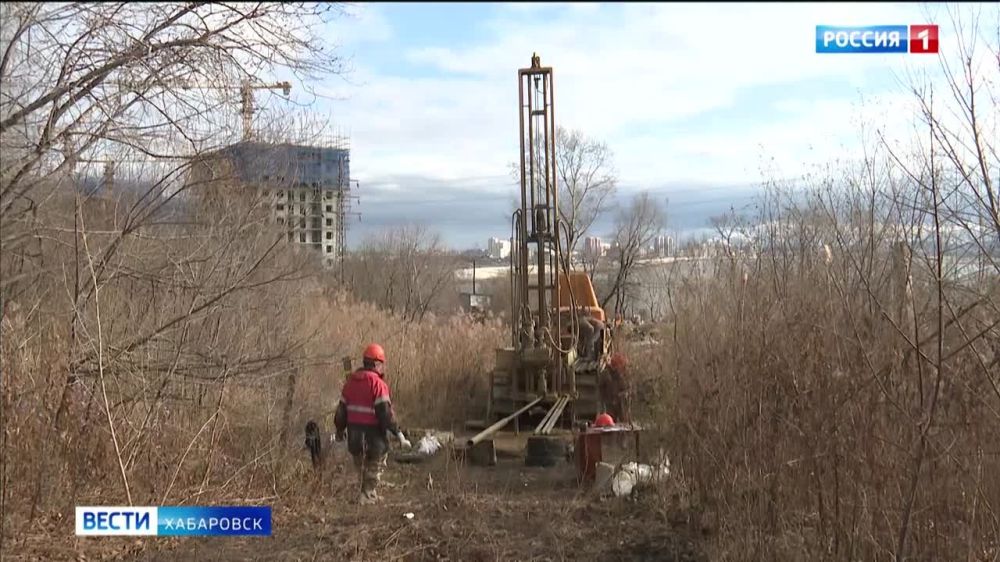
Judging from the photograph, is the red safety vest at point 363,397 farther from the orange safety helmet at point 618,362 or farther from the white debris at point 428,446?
the orange safety helmet at point 618,362

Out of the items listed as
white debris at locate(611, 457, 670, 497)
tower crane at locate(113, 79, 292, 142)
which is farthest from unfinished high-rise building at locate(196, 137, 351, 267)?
white debris at locate(611, 457, 670, 497)

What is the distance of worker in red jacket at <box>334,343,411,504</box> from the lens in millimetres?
8070

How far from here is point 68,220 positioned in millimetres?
7117

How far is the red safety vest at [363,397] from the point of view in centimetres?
816

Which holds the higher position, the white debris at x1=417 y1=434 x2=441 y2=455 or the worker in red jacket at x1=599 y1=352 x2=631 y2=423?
the worker in red jacket at x1=599 y1=352 x2=631 y2=423

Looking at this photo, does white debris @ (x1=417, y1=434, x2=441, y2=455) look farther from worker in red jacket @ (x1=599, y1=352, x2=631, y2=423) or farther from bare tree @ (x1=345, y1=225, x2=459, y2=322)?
bare tree @ (x1=345, y1=225, x2=459, y2=322)

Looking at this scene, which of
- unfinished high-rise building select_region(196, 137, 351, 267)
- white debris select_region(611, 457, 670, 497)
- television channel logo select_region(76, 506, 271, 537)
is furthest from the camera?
unfinished high-rise building select_region(196, 137, 351, 267)

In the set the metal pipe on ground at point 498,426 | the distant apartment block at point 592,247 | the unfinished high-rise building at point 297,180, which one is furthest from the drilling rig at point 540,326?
the distant apartment block at point 592,247

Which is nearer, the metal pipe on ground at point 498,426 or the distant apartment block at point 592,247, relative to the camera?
the metal pipe on ground at point 498,426

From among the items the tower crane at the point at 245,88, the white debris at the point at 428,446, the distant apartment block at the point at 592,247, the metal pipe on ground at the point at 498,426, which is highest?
the tower crane at the point at 245,88

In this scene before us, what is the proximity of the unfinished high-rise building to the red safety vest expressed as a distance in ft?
7.77

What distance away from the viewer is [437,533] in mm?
6180

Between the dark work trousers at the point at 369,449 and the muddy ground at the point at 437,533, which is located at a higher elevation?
the dark work trousers at the point at 369,449

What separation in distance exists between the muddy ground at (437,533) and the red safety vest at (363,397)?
56cm
